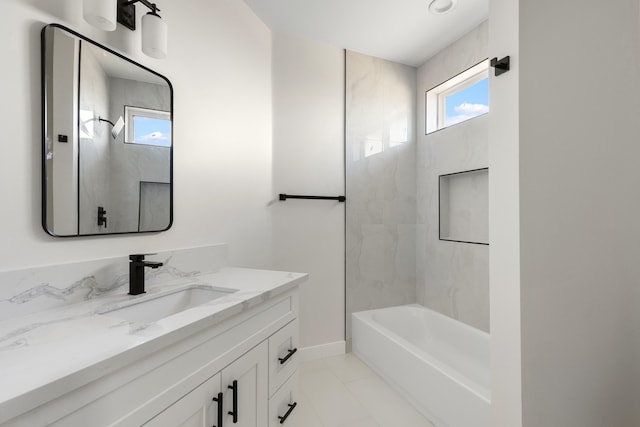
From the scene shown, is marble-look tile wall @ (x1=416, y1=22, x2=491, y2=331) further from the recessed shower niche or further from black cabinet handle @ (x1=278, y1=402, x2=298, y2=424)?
black cabinet handle @ (x1=278, y1=402, x2=298, y2=424)

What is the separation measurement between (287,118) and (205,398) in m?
1.86

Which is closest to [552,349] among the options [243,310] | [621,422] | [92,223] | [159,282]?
[621,422]

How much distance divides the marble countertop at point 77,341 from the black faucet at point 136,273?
0.03 m

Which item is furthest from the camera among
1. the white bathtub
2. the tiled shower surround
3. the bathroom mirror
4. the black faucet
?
the tiled shower surround

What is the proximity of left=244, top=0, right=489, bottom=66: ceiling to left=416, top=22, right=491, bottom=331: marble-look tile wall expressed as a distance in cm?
18

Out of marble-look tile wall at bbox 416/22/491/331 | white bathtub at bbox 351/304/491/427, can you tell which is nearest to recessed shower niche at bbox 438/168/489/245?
marble-look tile wall at bbox 416/22/491/331

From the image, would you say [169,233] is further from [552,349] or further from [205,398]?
[552,349]

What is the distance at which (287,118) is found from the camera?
2223mm

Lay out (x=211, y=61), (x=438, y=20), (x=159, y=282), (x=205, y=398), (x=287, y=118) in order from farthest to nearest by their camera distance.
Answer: (x=287, y=118) < (x=438, y=20) < (x=211, y=61) < (x=159, y=282) < (x=205, y=398)

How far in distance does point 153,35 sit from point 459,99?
2250mm

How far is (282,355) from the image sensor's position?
4.11 ft

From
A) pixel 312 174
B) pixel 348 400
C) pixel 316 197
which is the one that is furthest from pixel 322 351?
pixel 312 174

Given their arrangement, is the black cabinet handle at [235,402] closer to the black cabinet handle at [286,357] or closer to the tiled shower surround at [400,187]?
the black cabinet handle at [286,357]

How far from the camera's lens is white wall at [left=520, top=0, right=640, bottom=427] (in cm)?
104
